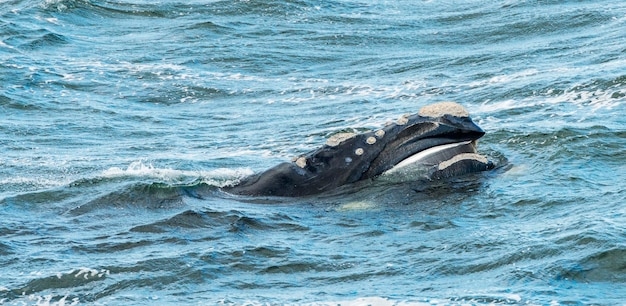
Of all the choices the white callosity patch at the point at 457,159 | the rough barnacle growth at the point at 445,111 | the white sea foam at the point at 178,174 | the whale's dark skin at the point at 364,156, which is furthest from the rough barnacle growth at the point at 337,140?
the white sea foam at the point at 178,174

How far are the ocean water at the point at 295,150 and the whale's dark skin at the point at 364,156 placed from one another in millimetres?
174

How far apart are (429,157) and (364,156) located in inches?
23.3

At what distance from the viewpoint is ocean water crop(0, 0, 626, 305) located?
26.8 feet

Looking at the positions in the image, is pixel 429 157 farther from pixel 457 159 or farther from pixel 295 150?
pixel 295 150

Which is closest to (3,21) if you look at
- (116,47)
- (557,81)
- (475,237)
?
(116,47)

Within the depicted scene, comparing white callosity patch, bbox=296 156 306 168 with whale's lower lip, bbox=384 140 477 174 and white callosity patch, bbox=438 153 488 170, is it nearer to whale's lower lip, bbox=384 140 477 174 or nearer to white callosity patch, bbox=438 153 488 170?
whale's lower lip, bbox=384 140 477 174

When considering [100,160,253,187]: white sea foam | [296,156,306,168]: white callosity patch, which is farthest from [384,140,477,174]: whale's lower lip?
[100,160,253,187]: white sea foam

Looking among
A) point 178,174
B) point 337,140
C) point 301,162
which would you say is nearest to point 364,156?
point 337,140

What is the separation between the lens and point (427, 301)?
7.54 meters

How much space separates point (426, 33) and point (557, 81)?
7447mm

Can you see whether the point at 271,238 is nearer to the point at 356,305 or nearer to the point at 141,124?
the point at 356,305

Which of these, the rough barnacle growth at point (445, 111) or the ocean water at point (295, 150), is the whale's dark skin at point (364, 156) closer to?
the rough barnacle growth at point (445, 111)

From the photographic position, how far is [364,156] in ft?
33.9

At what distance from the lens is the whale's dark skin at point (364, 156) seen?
404 inches
